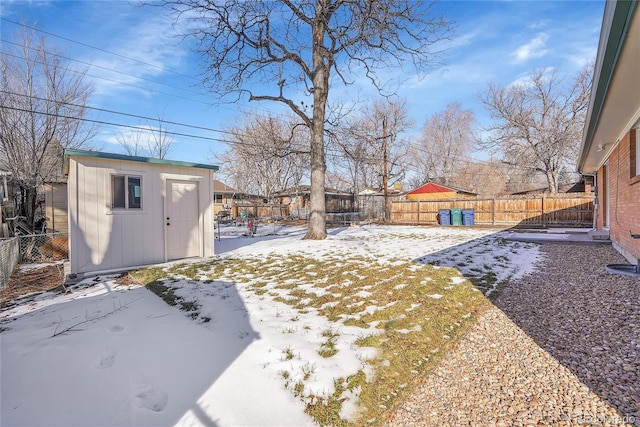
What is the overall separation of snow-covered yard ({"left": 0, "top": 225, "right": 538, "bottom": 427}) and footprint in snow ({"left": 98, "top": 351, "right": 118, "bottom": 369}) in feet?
0.06

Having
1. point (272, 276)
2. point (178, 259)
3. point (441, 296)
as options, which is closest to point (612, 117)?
point (441, 296)

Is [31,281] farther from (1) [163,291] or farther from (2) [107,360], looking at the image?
(2) [107,360]

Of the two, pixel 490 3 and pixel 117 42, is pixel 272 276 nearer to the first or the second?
pixel 490 3

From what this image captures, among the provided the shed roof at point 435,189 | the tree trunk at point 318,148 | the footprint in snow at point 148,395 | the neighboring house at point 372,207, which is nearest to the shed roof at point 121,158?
the tree trunk at point 318,148

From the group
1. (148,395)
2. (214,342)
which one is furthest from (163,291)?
(148,395)

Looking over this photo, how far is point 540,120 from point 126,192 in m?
28.6

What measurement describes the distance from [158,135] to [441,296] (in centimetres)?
2200

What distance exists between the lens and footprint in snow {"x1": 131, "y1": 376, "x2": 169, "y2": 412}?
204 cm

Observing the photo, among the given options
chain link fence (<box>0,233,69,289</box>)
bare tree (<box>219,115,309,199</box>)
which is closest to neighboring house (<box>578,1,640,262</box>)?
chain link fence (<box>0,233,69,289</box>)

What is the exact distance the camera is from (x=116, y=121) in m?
12.8

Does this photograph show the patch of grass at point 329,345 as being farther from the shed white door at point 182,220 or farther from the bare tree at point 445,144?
the bare tree at point 445,144

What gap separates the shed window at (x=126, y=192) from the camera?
6043 millimetres

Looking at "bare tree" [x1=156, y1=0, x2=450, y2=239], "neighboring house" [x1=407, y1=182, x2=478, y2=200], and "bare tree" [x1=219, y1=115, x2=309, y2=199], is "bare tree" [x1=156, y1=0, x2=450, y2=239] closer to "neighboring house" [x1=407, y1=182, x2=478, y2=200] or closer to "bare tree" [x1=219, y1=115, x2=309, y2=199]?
"bare tree" [x1=219, y1=115, x2=309, y2=199]

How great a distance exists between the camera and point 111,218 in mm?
5992
